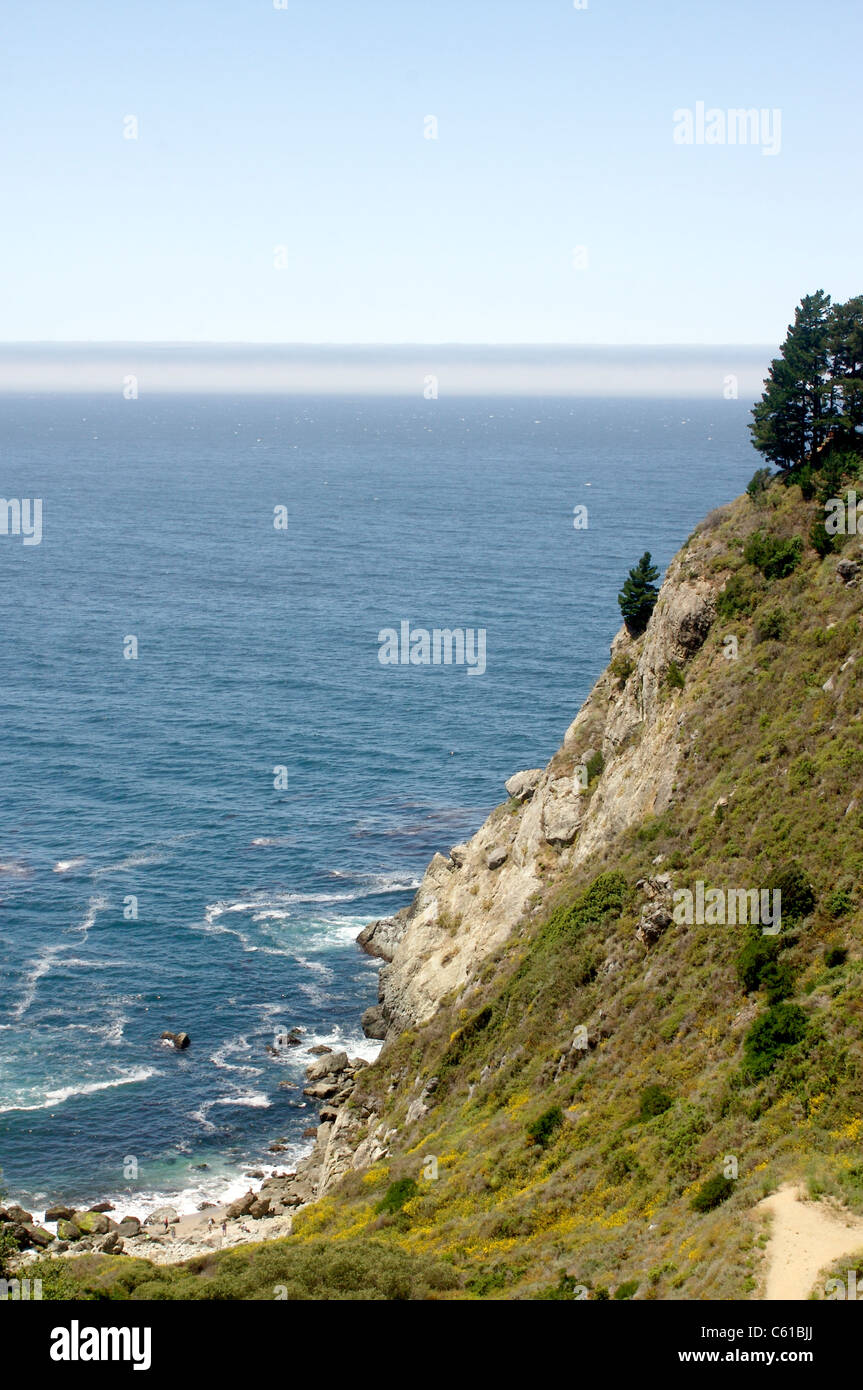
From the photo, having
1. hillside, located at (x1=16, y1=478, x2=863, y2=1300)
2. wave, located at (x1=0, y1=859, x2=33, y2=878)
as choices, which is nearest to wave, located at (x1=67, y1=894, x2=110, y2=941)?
wave, located at (x1=0, y1=859, x2=33, y2=878)

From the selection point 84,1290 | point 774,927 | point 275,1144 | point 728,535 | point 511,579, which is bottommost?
point 275,1144

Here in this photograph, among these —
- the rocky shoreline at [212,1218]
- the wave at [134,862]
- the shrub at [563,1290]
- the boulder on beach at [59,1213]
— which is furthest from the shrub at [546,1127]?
the wave at [134,862]

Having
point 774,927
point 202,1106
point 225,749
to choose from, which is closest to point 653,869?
point 774,927

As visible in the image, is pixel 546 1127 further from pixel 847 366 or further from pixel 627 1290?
pixel 847 366

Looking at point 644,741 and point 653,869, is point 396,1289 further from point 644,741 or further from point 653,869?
point 644,741

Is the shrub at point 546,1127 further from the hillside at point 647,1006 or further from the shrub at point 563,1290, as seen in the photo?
the shrub at point 563,1290

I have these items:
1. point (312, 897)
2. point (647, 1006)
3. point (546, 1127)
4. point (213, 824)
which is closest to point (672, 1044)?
point (647, 1006)

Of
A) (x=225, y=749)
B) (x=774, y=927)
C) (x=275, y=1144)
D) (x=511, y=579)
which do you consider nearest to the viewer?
(x=774, y=927)

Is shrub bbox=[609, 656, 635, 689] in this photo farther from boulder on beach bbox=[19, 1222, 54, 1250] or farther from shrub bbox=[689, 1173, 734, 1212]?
boulder on beach bbox=[19, 1222, 54, 1250]
